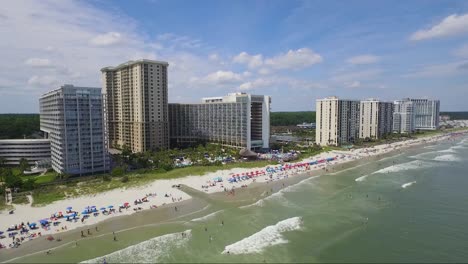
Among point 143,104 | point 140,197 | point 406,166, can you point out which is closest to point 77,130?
point 140,197

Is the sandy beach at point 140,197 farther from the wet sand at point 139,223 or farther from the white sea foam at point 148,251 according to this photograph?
the white sea foam at point 148,251

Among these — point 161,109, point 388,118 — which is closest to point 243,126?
point 161,109

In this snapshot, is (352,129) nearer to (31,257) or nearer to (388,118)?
(388,118)

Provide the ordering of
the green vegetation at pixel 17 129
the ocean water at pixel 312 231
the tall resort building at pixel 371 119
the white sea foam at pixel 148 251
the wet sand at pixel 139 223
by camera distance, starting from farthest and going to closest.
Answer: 1. the tall resort building at pixel 371 119
2. the green vegetation at pixel 17 129
3. the wet sand at pixel 139 223
4. the ocean water at pixel 312 231
5. the white sea foam at pixel 148 251

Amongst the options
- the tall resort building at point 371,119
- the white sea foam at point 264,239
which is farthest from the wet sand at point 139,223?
the tall resort building at point 371,119

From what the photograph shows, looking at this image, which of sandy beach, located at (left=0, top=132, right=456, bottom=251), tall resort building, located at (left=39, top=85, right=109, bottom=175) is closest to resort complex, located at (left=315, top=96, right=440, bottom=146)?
sandy beach, located at (left=0, top=132, right=456, bottom=251)

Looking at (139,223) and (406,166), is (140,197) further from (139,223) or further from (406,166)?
(406,166)
